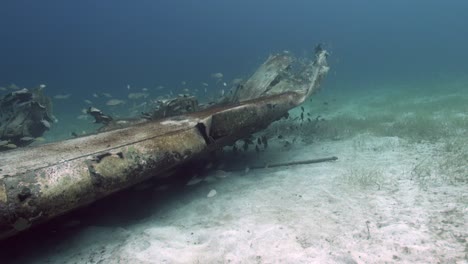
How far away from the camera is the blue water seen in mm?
131625

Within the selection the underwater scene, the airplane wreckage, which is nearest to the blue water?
the underwater scene

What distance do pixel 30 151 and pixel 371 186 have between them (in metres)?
6.09

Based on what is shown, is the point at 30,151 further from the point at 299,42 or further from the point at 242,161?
the point at 299,42

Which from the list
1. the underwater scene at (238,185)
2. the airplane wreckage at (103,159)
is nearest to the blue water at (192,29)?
the underwater scene at (238,185)

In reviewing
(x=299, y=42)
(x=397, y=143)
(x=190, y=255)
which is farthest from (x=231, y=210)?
(x=299, y=42)

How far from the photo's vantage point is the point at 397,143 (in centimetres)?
976

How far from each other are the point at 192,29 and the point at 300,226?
159 meters

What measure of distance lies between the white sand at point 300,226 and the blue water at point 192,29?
390 ft

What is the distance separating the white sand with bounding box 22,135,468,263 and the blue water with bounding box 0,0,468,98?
119 meters

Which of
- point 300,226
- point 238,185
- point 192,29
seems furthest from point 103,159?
point 192,29

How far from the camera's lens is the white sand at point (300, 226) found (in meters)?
4.10

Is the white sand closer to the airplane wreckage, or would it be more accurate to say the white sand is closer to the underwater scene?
the underwater scene

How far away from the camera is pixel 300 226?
4.86 m

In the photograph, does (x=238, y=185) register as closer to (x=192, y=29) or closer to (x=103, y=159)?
(x=103, y=159)
